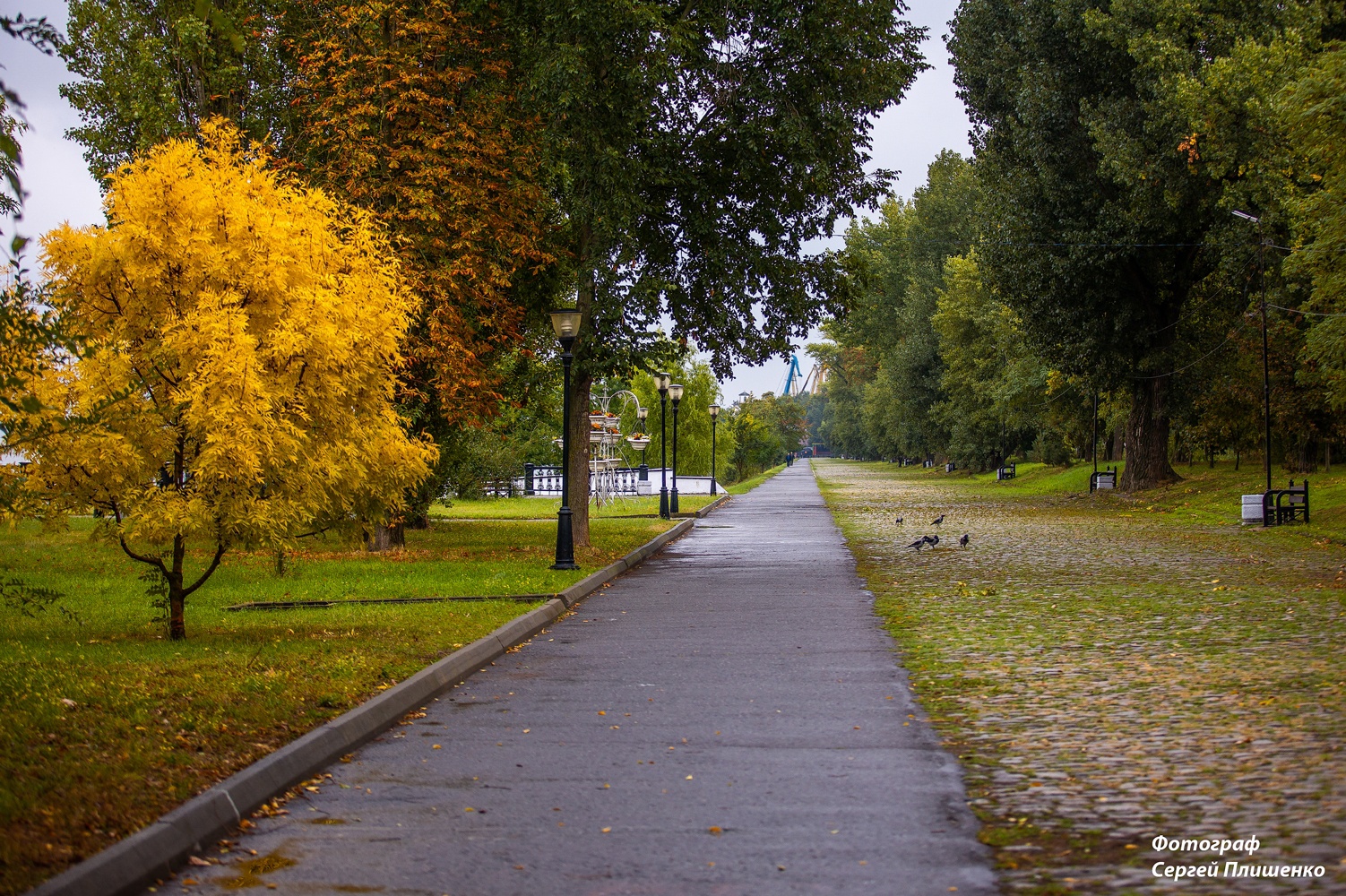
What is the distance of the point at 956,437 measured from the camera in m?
79.8

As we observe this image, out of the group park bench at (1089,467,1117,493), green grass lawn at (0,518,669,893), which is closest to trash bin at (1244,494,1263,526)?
green grass lawn at (0,518,669,893)

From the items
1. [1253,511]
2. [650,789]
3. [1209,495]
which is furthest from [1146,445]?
[650,789]

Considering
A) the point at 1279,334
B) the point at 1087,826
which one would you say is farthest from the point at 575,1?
the point at 1279,334

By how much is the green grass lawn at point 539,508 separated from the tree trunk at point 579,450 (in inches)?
376

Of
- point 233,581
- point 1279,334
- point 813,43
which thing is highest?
point 813,43

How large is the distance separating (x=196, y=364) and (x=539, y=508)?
34.0 metres

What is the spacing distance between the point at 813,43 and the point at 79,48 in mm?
14403

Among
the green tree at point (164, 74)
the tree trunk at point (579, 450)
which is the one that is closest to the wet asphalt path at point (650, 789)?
the tree trunk at point (579, 450)

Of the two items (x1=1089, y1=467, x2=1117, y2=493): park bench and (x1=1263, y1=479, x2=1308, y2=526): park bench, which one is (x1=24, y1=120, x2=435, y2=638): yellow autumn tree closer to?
(x1=1263, y1=479, x2=1308, y2=526): park bench

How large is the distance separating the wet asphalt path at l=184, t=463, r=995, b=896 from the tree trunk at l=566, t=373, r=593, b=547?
1192 cm

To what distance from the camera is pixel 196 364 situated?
11406 millimetres

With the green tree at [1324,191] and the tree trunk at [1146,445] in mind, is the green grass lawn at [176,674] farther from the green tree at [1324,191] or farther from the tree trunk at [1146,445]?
the tree trunk at [1146,445]

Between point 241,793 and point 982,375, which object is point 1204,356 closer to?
point 982,375

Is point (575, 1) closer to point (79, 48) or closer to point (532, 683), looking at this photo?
point (79, 48)
